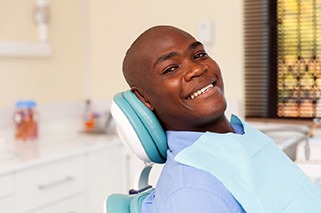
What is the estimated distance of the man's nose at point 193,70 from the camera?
0.97 meters

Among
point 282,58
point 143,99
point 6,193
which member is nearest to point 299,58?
point 282,58

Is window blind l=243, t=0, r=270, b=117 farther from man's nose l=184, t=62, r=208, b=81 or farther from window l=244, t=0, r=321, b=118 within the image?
man's nose l=184, t=62, r=208, b=81

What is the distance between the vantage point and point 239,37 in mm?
2322

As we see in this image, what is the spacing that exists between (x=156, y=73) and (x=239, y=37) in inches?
56.5

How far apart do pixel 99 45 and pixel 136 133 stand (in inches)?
73.4

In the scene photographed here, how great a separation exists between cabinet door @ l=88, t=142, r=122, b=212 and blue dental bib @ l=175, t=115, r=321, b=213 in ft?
4.31

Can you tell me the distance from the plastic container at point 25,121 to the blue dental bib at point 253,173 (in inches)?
62.2

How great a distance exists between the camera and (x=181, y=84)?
3.19 ft

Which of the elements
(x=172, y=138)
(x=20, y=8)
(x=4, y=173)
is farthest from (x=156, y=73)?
(x=20, y=8)

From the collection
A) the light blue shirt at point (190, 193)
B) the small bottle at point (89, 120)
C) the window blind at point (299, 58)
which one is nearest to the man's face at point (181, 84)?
the light blue shirt at point (190, 193)

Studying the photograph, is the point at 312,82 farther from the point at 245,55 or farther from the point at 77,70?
the point at 77,70

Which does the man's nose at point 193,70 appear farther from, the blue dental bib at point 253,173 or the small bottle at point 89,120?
the small bottle at point 89,120

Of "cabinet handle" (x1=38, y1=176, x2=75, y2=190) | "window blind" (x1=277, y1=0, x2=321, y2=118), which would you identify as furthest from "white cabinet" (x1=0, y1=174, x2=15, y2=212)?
"window blind" (x1=277, y1=0, x2=321, y2=118)

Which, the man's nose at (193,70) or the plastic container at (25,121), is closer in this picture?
the man's nose at (193,70)
